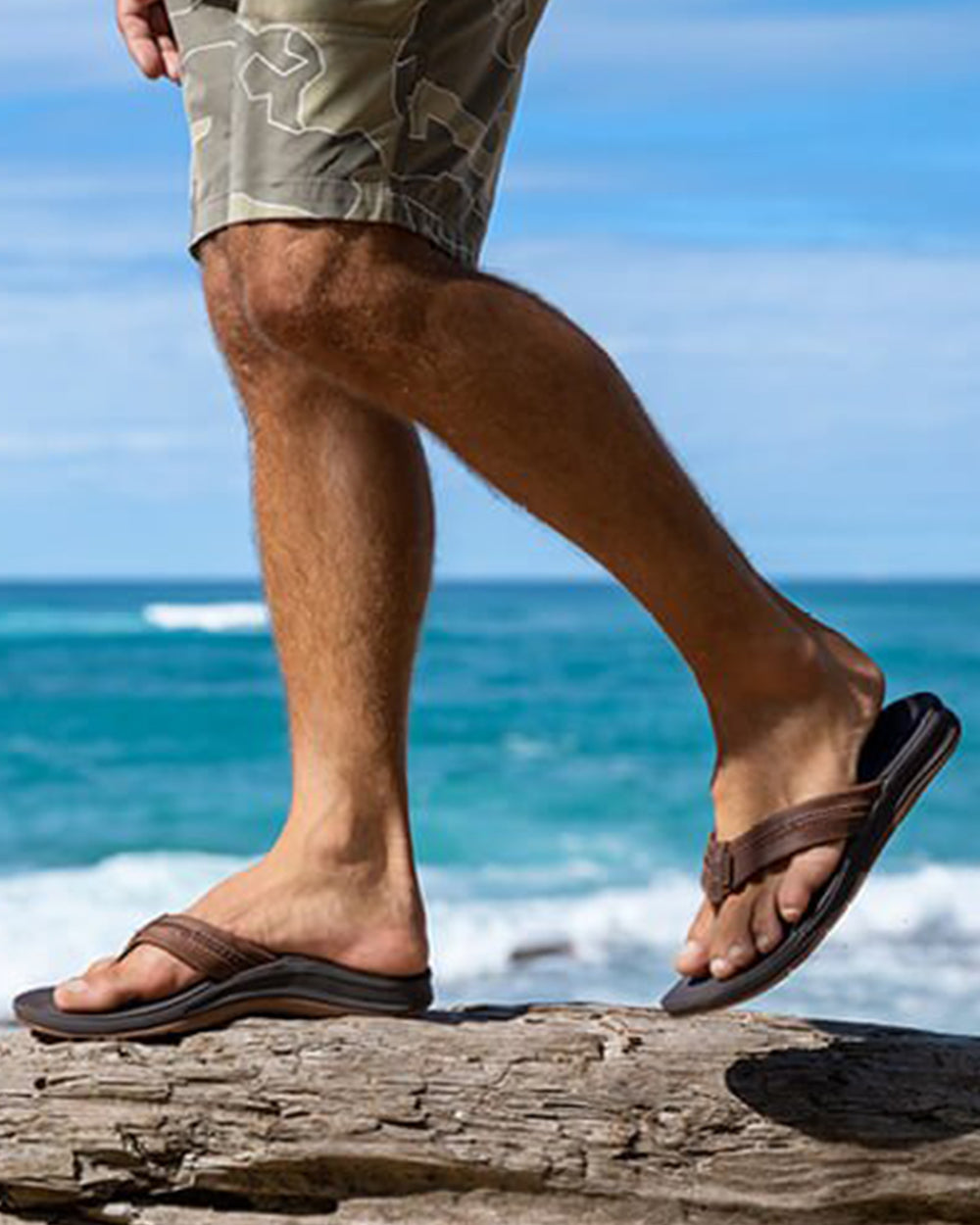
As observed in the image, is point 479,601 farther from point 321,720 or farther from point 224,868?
point 321,720

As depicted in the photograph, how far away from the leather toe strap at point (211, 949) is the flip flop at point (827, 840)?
542mm

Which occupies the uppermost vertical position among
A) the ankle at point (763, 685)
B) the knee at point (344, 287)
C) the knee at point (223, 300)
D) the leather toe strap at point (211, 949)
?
the knee at point (223, 300)

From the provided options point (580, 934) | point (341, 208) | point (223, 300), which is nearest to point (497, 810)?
point (580, 934)

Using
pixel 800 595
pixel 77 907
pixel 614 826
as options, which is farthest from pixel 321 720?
pixel 800 595

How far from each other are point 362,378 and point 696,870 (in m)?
9.99

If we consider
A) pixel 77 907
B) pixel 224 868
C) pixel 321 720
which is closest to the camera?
pixel 321 720

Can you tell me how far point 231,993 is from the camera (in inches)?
108

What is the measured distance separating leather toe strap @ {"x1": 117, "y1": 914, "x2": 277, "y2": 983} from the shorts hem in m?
0.85

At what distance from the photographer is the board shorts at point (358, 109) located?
2314 mm

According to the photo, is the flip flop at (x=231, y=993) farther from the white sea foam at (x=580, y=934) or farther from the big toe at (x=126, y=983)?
the white sea foam at (x=580, y=934)

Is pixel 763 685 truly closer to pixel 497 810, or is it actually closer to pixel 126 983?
pixel 126 983

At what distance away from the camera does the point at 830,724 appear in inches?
99.9

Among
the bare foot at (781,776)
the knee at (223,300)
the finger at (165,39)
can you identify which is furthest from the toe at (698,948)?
the finger at (165,39)

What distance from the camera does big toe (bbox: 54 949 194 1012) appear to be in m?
2.74
